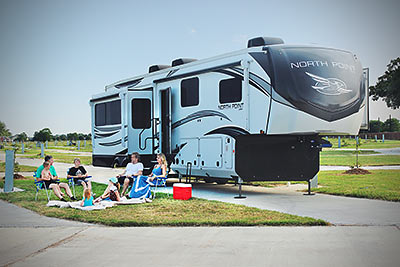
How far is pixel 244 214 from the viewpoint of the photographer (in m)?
9.12

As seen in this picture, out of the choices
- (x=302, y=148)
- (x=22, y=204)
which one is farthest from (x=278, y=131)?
(x=22, y=204)

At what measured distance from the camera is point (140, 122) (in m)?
15.6

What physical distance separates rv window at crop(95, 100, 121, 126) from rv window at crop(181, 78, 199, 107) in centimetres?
304

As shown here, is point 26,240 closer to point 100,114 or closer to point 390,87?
point 100,114

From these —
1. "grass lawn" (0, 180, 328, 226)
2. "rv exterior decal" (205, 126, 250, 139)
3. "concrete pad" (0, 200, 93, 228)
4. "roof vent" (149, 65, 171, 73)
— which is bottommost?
"concrete pad" (0, 200, 93, 228)

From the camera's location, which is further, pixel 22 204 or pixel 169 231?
pixel 22 204

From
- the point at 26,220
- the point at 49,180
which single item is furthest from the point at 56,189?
the point at 26,220

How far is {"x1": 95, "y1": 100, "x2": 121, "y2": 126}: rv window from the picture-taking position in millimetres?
16438

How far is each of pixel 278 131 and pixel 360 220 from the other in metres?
3.24

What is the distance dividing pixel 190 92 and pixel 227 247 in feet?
25.3

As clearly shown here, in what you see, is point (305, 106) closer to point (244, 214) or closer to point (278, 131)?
point (278, 131)

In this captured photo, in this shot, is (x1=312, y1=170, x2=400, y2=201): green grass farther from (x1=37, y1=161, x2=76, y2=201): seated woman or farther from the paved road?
(x1=37, y1=161, x2=76, y2=201): seated woman

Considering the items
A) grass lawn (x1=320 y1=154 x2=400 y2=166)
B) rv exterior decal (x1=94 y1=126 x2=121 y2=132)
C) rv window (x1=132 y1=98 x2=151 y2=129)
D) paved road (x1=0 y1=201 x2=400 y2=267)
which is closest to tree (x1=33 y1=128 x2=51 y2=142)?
grass lawn (x1=320 y1=154 x2=400 y2=166)

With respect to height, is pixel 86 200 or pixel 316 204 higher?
pixel 86 200
